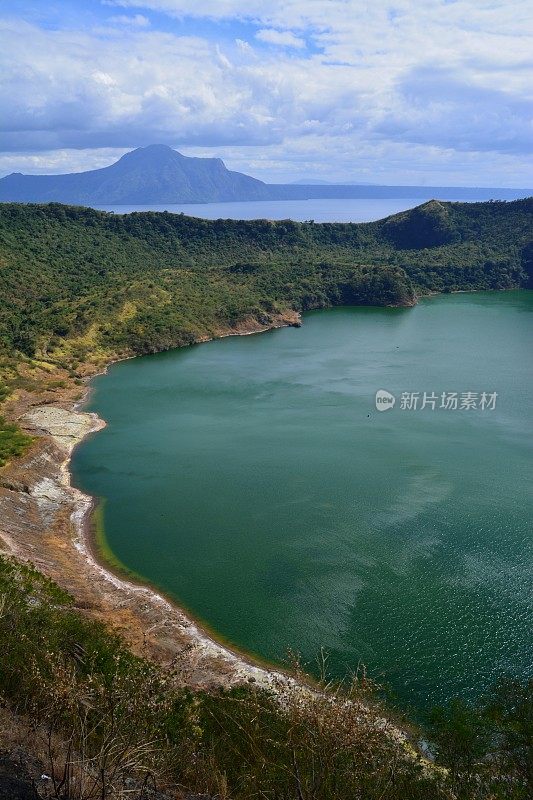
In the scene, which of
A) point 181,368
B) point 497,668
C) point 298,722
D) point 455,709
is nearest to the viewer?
point 298,722

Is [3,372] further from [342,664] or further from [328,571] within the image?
[342,664]

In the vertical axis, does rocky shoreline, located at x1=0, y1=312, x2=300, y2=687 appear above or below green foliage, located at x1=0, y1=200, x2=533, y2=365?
below

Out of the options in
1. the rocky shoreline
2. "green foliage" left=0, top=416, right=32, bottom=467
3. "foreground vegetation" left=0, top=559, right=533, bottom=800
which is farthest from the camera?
"green foliage" left=0, top=416, right=32, bottom=467

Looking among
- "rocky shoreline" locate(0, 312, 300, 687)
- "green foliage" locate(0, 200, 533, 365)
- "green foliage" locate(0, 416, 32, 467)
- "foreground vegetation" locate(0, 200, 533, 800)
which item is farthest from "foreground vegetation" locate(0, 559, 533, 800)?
"green foliage" locate(0, 200, 533, 365)

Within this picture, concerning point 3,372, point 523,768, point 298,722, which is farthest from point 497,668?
point 3,372

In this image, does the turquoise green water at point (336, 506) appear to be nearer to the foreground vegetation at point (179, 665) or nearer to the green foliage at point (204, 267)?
the foreground vegetation at point (179, 665)

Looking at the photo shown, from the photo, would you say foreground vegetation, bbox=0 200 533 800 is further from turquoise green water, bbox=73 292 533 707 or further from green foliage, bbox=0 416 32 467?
turquoise green water, bbox=73 292 533 707

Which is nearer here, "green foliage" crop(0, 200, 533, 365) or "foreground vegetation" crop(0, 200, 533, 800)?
"foreground vegetation" crop(0, 200, 533, 800)

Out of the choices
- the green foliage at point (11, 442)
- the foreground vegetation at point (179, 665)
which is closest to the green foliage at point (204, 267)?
the foreground vegetation at point (179, 665)
